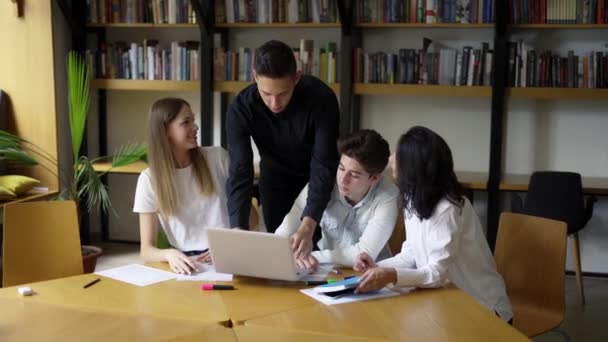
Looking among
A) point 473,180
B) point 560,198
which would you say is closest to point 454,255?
point 560,198

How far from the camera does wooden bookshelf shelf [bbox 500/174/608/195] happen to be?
4.26m

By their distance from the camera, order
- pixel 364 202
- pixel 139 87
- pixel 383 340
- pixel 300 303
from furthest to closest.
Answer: pixel 139 87 → pixel 364 202 → pixel 300 303 → pixel 383 340

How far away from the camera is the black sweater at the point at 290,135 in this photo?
2.57 metres

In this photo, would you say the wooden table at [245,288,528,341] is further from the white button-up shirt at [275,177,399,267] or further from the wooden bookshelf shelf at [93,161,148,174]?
the wooden bookshelf shelf at [93,161,148,174]

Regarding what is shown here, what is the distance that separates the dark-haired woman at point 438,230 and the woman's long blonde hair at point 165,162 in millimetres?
769

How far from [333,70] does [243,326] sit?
3168mm

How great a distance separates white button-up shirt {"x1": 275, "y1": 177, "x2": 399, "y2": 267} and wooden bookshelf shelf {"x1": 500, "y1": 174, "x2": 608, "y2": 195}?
2.08m

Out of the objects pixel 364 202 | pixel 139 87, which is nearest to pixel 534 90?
pixel 364 202

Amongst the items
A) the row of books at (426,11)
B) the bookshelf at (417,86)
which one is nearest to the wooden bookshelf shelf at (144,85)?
the bookshelf at (417,86)

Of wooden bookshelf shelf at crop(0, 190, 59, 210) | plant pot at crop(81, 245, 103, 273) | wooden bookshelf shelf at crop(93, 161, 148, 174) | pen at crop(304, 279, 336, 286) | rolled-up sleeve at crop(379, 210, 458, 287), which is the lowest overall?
plant pot at crop(81, 245, 103, 273)

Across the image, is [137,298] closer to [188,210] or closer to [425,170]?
[188,210]

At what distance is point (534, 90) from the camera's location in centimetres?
441

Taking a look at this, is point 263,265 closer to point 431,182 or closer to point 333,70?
point 431,182

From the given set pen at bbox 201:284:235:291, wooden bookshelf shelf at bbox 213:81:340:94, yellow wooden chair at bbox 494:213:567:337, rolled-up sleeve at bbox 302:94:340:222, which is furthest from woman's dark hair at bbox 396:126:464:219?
wooden bookshelf shelf at bbox 213:81:340:94
